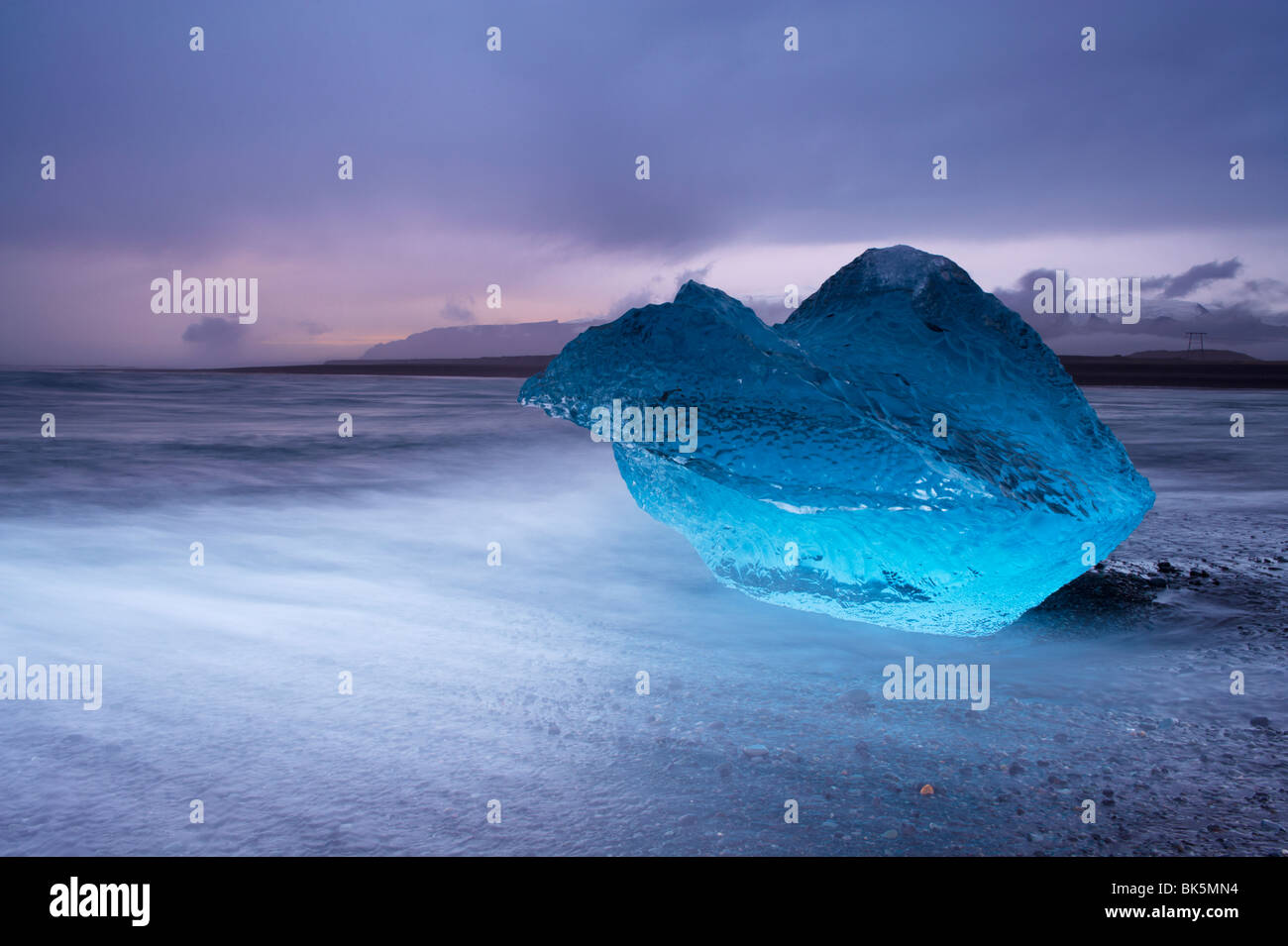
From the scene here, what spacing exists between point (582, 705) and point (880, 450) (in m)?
2.19

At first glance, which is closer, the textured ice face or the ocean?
the ocean

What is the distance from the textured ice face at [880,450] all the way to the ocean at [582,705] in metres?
0.40

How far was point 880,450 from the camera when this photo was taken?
4.64 m

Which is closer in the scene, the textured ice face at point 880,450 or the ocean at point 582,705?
the ocean at point 582,705

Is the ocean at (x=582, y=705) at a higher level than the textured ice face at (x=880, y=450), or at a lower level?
lower

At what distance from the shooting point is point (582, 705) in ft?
13.8

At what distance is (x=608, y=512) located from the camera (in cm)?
1003

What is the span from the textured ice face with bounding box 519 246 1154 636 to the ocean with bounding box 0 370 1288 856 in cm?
40

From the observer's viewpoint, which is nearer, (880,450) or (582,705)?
(582,705)

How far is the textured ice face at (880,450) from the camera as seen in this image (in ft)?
15.5

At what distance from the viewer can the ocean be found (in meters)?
3.09

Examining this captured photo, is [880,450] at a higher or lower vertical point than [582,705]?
higher

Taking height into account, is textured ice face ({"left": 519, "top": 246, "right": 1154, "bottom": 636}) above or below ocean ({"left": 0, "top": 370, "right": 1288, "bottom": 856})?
above

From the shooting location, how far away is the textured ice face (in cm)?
472
